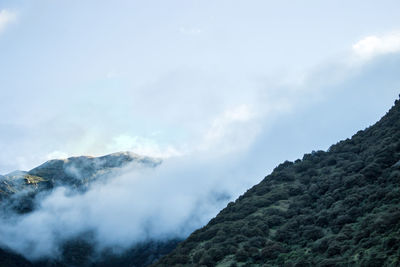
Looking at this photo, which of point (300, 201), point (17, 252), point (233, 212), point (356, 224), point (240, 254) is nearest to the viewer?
point (356, 224)

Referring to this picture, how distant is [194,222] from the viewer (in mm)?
190250

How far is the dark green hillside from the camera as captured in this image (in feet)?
102

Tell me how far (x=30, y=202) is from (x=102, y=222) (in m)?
33.8

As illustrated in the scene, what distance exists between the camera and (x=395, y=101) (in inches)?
2682

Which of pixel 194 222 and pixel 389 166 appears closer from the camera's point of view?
pixel 389 166

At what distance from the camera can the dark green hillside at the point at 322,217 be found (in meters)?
31.2

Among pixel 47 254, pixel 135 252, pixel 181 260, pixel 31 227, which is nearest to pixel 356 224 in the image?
pixel 181 260

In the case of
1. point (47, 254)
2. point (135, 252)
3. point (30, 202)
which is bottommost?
point (135, 252)

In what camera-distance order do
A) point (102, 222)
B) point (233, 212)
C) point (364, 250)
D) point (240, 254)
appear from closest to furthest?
point (364, 250) < point (240, 254) < point (233, 212) < point (102, 222)

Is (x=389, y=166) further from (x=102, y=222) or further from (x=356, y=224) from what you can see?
(x=102, y=222)

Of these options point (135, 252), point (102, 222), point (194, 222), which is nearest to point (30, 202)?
point (102, 222)

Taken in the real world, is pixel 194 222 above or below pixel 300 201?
above

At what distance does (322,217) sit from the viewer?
140 ft

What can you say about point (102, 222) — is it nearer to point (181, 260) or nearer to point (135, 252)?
point (135, 252)
